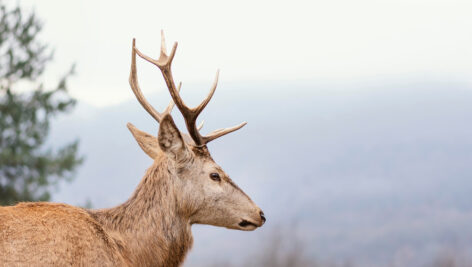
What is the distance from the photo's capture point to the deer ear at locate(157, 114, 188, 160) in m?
6.34

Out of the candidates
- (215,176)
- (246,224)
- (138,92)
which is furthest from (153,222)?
(138,92)

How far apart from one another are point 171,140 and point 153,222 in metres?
0.73

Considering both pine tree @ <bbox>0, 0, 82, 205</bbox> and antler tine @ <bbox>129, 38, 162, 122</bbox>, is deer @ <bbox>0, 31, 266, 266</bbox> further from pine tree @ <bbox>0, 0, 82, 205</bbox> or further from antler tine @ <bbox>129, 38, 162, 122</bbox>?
pine tree @ <bbox>0, 0, 82, 205</bbox>

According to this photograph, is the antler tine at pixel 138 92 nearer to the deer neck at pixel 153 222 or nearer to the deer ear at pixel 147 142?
the deer ear at pixel 147 142

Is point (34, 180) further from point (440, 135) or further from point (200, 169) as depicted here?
point (440, 135)

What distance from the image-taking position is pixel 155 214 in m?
6.43

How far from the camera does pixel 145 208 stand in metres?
6.43

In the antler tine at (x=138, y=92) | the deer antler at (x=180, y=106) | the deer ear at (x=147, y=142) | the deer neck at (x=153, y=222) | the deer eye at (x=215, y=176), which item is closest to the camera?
the deer neck at (x=153, y=222)

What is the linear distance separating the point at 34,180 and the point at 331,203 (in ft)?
157

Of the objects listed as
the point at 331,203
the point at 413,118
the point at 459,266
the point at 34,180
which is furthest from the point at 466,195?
the point at 413,118

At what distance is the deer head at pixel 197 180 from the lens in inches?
258

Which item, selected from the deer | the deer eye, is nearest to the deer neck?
the deer

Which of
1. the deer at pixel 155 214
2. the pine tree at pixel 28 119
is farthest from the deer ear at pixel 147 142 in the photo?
the pine tree at pixel 28 119

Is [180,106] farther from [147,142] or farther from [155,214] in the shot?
[155,214]
